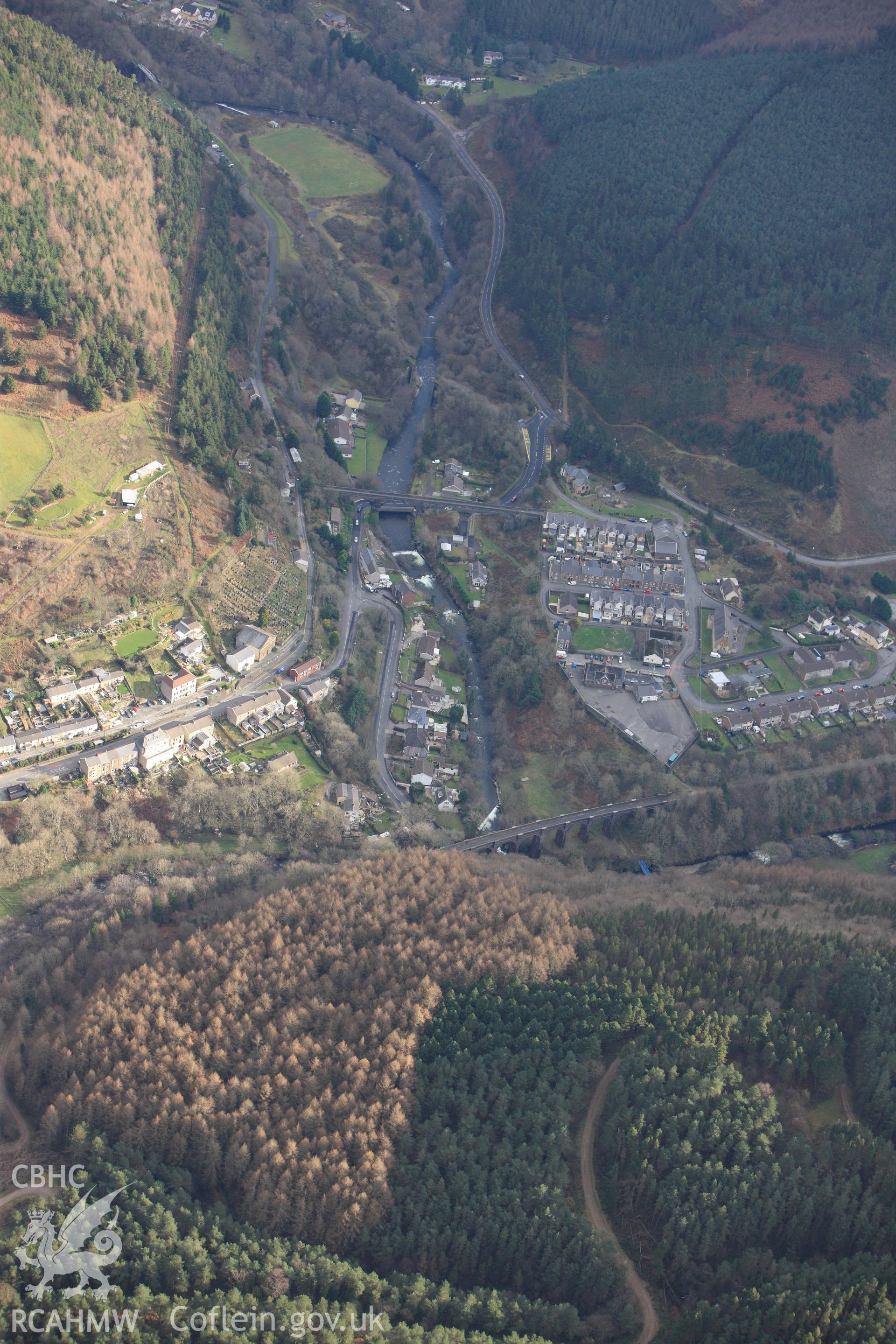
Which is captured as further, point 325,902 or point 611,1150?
A: point 325,902

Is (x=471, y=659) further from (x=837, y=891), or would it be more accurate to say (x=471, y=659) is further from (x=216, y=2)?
(x=216, y=2)

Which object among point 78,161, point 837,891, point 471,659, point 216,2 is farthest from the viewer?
point 216,2

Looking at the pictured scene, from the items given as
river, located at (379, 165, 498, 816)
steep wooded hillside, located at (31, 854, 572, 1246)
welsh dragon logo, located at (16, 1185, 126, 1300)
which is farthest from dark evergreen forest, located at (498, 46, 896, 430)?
welsh dragon logo, located at (16, 1185, 126, 1300)

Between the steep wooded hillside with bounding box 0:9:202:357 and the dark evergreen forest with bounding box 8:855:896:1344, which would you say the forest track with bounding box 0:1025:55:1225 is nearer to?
the dark evergreen forest with bounding box 8:855:896:1344

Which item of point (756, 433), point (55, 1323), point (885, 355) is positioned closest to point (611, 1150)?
point (55, 1323)

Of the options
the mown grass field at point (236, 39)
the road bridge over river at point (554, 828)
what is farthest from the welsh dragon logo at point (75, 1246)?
the mown grass field at point (236, 39)

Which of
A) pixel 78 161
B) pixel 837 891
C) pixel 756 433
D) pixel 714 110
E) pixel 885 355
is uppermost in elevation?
pixel 714 110

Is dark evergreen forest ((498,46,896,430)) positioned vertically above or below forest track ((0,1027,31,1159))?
above

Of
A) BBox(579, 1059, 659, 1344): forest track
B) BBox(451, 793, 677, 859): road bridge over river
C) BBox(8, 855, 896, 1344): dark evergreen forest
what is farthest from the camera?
BBox(451, 793, 677, 859): road bridge over river

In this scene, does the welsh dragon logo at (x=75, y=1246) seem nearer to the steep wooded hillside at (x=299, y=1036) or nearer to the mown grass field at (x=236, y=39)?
the steep wooded hillside at (x=299, y=1036)
